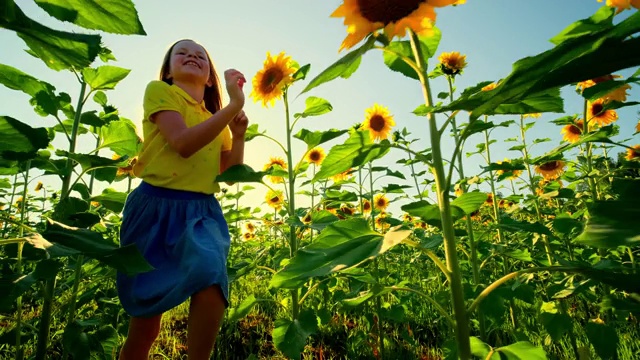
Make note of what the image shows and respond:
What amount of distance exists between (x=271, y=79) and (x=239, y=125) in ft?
2.53

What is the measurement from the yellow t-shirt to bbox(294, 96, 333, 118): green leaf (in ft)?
2.24

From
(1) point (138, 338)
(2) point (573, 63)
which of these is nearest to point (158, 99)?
(1) point (138, 338)

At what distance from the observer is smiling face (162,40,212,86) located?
221 cm

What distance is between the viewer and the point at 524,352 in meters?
1.10

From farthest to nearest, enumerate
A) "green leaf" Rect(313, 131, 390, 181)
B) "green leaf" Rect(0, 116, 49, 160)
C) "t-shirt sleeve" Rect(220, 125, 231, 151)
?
1. "t-shirt sleeve" Rect(220, 125, 231, 151)
2. "green leaf" Rect(313, 131, 390, 181)
3. "green leaf" Rect(0, 116, 49, 160)

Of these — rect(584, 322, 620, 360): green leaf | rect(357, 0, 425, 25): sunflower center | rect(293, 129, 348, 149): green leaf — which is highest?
rect(293, 129, 348, 149): green leaf

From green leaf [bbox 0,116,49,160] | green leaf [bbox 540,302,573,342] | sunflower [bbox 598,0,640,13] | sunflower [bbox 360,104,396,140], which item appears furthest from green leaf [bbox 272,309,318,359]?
sunflower [bbox 360,104,396,140]

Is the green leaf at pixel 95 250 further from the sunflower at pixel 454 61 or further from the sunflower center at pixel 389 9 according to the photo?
the sunflower at pixel 454 61

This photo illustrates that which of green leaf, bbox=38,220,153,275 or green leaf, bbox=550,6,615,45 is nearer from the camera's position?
green leaf, bbox=38,220,153,275

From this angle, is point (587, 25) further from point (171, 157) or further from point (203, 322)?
point (171, 157)

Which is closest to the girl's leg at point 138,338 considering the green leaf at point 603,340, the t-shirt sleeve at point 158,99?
the t-shirt sleeve at point 158,99

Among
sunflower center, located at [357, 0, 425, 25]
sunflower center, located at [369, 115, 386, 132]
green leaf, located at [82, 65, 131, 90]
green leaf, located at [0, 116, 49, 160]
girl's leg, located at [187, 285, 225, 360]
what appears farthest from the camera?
sunflower center, located at [369, 115, 386, 132]

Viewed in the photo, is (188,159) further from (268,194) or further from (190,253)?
(268,194)

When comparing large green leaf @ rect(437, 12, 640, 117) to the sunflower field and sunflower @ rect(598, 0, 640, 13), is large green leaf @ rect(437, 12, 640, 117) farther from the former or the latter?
sunflower @ rect(598, 0, 640, 13)
